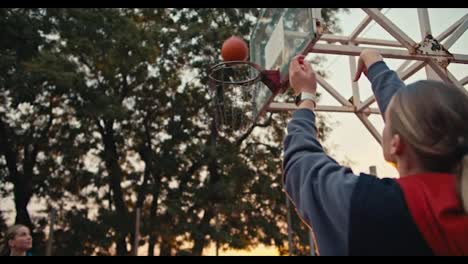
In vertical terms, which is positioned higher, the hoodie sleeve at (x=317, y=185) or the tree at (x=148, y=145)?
the tree at (x=148, y=145)

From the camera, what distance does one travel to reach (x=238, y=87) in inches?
189

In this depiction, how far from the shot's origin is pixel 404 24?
14.5 ft

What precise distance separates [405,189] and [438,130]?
12 centimetres

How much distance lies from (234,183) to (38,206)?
5.64 metres

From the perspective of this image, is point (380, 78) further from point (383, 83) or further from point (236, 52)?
point (236, 52)

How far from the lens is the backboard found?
3502 mm

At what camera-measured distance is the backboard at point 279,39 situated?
138 inches

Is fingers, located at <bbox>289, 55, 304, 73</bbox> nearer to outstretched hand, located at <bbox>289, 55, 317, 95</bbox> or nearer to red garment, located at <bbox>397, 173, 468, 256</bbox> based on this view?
outstretched hand, located at <bbox>289, 55, 317, 95</bbox>

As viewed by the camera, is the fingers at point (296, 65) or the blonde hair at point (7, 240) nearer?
the fingers at point (296, 65)

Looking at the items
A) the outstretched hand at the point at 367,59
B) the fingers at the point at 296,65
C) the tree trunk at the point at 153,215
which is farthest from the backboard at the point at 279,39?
the tree trunk at the point at 153,215

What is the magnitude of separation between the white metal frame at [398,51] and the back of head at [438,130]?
2.60 metres

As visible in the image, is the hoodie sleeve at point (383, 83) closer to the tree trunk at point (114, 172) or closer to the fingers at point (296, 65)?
the fingers at point (296, 65)

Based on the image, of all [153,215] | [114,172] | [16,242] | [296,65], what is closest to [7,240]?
[16,242]
